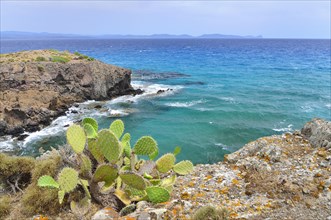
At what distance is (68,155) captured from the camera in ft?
26.2

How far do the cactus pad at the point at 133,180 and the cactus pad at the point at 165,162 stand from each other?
1.67 metres

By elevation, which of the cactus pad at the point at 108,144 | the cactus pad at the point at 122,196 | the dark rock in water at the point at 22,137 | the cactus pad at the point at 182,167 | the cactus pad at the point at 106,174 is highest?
the cactus pad at the point at 108,144

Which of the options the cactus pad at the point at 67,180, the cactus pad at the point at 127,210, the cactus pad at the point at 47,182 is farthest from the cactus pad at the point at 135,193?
the cactus pad at the point at 47,182

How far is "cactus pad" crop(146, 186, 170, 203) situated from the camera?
6598 mm

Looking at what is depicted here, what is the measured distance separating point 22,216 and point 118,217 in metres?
2.49

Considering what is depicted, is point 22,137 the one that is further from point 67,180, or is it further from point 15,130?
point 67,180

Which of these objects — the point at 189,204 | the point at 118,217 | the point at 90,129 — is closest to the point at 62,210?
the point at 118,217

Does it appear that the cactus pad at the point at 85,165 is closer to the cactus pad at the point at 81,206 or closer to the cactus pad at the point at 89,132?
the cactus pad at the point at 89,132

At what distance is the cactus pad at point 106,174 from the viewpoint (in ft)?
22.0

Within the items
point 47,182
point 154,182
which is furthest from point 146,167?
point 47,182

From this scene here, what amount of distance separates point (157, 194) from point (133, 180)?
0.69 m

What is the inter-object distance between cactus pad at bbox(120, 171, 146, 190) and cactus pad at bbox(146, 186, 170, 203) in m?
0.20

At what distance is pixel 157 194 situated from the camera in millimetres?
6637

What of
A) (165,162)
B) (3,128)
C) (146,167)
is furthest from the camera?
(3,128)
